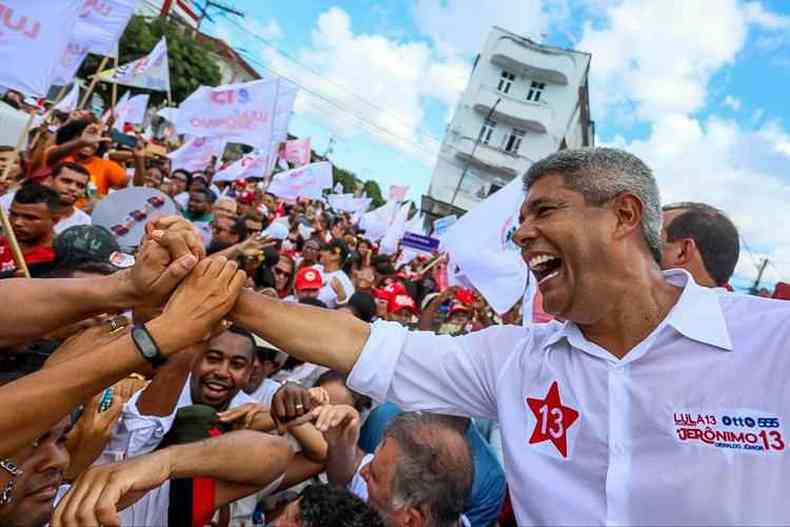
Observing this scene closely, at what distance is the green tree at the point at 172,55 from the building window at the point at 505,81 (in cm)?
2134

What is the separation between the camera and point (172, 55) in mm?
32531

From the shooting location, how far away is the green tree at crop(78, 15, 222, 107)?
30.7 meters

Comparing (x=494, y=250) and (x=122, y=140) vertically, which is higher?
(x=122, y=140)

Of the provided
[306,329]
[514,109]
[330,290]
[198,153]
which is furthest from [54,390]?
[514,109]

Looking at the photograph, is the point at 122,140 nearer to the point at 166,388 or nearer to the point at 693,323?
the point at 166,388

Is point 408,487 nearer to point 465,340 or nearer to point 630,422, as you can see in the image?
point 465,340

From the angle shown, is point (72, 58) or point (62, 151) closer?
point (62, 151)

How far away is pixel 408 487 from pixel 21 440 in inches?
52.7

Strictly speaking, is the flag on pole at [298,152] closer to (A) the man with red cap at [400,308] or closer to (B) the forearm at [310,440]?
(A) the man with red cap at [400,308]

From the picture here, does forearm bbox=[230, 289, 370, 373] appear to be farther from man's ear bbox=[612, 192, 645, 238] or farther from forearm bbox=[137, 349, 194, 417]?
man's ear bbox=[612, 192, 645, 238]

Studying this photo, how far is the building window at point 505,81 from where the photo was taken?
153 feet

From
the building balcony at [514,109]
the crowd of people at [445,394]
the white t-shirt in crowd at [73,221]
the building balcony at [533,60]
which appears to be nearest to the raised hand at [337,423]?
the crowd of people at [445,394]

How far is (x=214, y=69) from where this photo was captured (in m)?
36.6

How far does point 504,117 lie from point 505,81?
286 centimetres
